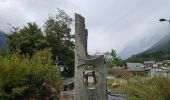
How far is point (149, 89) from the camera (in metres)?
10.7

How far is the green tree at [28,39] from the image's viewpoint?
51.8 metres

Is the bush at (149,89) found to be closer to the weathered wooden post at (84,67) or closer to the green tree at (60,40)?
the weathered wooden post at (84,67)

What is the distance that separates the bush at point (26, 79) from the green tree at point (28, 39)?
35.6 metres

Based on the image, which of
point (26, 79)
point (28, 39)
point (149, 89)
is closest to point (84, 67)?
point (26, 79)

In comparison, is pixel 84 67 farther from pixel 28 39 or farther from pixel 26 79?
pixel 28 39

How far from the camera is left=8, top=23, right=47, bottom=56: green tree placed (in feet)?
170

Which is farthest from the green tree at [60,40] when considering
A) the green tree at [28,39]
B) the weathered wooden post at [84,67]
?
the weathered wooden post at [84,67]

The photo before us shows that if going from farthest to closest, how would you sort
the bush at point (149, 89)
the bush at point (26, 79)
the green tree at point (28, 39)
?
the green tree at point (28, 39) → the bush at point (26, 79) → the bush at point (149, 89)

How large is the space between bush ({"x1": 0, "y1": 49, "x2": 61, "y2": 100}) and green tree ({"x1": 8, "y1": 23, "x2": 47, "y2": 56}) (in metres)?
35.6

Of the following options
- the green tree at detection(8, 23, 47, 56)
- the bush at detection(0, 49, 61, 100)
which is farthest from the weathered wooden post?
the green tree at detection(8, 23, 47, 56)

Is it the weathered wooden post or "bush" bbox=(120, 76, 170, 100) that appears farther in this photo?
the weathered wooden post

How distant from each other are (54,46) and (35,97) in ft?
139

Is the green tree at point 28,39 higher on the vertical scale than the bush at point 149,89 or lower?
higher

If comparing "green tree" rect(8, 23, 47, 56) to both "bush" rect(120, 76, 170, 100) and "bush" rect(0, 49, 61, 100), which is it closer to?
"bush" rect(0, 49, 61, 100)
